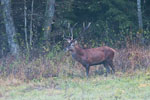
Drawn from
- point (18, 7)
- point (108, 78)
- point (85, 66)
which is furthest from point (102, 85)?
point (18, 7)

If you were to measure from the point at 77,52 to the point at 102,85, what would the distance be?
8.78ft

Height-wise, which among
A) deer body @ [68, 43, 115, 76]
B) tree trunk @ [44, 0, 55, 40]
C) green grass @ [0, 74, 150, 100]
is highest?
tree trunk @ [44, 0, 55, 40]

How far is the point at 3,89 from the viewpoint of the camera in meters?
11.2

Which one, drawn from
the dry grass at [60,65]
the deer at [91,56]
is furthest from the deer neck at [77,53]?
the dry grass at [60,65]

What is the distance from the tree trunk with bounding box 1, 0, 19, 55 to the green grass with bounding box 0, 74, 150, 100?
14.7ft

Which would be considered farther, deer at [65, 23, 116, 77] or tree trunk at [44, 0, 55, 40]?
tree trunk at [44, 0, 55, 40]

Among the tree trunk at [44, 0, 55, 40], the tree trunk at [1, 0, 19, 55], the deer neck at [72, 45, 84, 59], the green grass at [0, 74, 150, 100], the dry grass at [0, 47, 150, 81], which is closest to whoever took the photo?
the green grass at [0, 74, 150, 100]

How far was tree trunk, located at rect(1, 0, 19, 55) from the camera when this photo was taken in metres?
16.2

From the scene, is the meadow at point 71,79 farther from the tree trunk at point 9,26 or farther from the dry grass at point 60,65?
the tree trunk at point 9,26

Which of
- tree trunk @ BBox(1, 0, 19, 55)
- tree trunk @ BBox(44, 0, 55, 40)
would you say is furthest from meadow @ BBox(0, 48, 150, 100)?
tree trunk @ BBox(44, 0, 55, 40)

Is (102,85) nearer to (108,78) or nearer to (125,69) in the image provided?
(108,78)

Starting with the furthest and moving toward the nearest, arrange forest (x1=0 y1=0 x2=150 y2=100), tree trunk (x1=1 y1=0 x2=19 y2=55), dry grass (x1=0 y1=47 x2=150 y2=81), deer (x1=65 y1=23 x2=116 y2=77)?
tree trunk (x1=1 y1=0 x2=19 y2=55), deer (x1=65 y1=23 x2=116 y2=77), dry grass (x1=0 y1=47 x2=150 y2=81), forest (x1=0 y1=0 x2=150 y2=100)

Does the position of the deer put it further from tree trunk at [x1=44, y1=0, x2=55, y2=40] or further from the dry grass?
tree trunk at [x1=44, y1=0, x2=55, y2=40]

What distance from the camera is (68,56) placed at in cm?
1462
